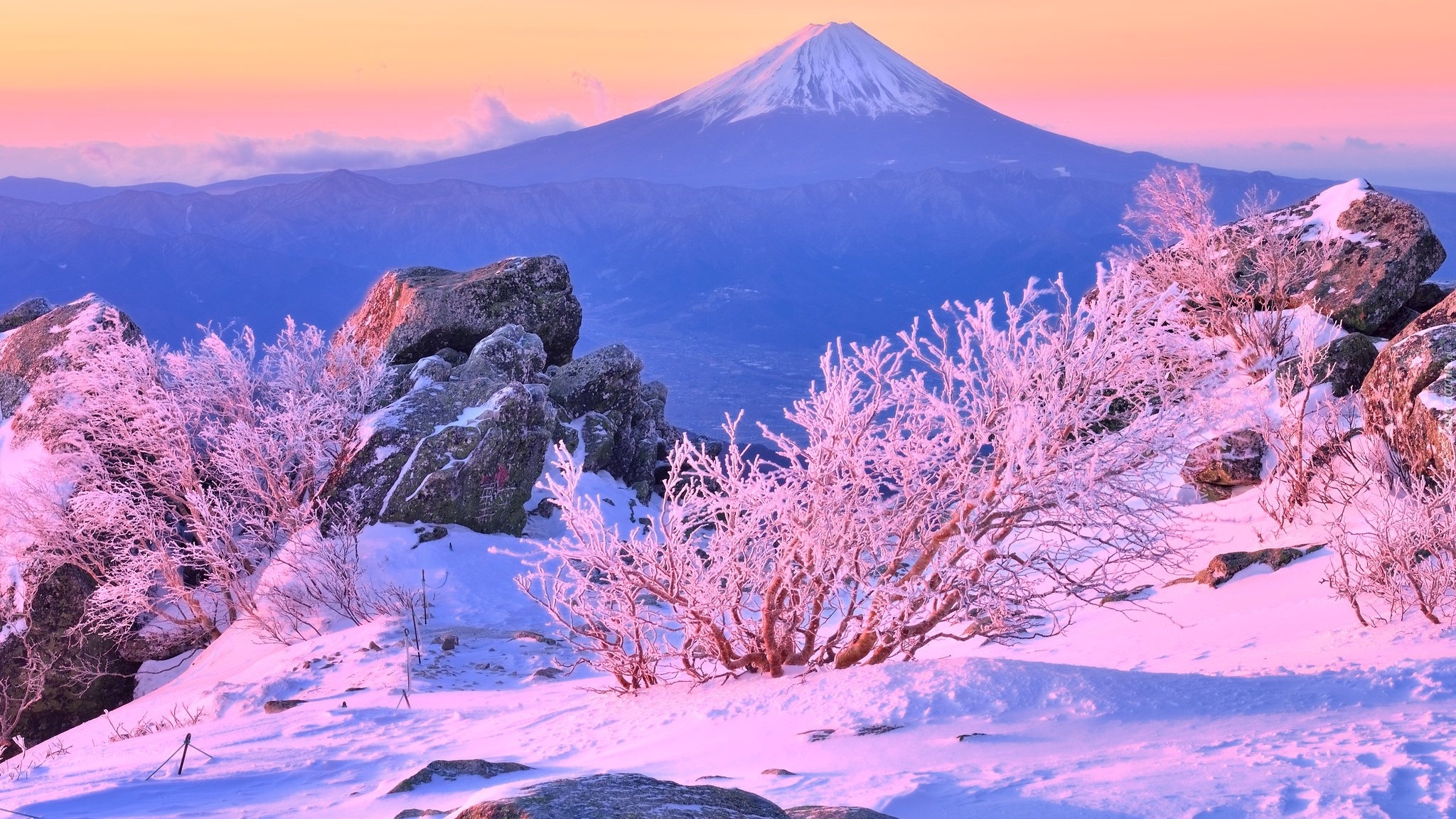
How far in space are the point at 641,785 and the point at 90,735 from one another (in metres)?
8.02

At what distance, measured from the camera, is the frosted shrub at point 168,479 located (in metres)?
13.1

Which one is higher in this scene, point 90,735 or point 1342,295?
point 1342,295

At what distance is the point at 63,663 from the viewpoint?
13.2 metres

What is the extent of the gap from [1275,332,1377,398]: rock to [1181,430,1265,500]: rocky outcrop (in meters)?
0.91

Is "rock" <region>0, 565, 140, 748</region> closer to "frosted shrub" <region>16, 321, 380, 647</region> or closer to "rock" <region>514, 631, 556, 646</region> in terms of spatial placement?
"frosted shrub" <region>16, 321, 380, 647</region>

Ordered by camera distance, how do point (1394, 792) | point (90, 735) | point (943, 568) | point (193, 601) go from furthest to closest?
point (193, 601) < point (90, 735) < point (943, 568) < point (1394, 792)

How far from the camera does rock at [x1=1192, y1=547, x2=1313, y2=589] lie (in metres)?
9.36

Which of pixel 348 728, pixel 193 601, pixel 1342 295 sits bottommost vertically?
pixel 193 601

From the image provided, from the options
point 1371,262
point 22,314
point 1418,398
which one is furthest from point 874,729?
point 22,314

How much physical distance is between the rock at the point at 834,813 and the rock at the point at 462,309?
15186 millimetres

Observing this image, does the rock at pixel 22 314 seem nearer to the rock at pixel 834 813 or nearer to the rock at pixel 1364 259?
the rock at pixel 834 813

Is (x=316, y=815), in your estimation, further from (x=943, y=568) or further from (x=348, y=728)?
(x=943, y=568)

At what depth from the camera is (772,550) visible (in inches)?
266

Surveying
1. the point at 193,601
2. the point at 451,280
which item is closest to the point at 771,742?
the point at 193,601
